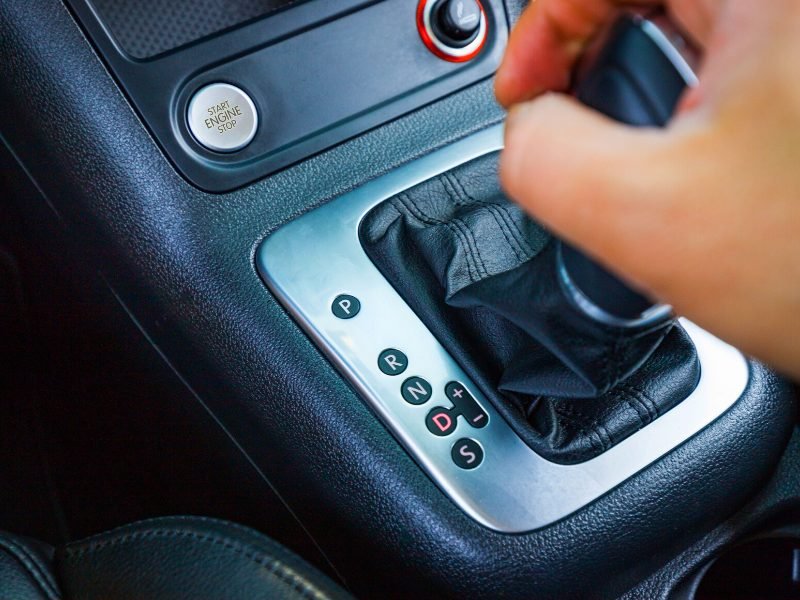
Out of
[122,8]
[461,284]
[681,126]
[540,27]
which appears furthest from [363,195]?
[681,126]

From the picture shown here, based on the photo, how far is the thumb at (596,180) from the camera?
28cm

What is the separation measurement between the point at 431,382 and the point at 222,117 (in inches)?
10.5

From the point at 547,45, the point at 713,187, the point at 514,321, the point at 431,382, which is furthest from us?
the point at 431,382

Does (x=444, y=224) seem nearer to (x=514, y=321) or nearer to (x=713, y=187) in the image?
(x=514, y=321)

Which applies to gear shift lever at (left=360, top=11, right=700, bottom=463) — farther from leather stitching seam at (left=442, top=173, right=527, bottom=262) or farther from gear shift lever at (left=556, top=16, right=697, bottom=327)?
gear shift lever at (left=556, top=16, right=697, bottom=327)

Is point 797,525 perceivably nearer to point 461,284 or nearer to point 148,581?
point 461,284

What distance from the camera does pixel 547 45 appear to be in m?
0.42

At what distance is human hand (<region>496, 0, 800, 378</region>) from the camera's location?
0.27 meters

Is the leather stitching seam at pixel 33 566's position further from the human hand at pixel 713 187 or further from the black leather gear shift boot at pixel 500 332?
the human hand at pixel 713 187

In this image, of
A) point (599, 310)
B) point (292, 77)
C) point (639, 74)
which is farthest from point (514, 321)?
point (292, 77)

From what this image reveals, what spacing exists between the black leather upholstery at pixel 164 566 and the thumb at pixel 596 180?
33 centimetres

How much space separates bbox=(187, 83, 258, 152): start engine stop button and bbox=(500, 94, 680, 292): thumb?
436 mm

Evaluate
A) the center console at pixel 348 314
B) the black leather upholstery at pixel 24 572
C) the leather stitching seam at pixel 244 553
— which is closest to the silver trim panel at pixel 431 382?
the center console at pixel 348 314

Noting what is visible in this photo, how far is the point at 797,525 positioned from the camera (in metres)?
0.84
